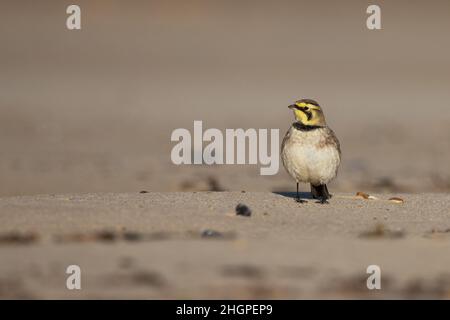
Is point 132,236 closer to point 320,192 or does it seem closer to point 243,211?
point 243,211

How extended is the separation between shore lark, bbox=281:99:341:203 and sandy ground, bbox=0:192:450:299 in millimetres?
304

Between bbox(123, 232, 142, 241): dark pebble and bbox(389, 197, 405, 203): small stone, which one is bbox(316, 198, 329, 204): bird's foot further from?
bbox(123, 232, 142, 241): dark pebble

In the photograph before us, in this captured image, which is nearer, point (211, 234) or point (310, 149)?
point (211, 234)

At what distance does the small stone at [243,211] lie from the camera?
9266 mm

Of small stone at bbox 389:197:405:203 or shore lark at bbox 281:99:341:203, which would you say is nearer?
shore lark at bbox 281:99:341:203

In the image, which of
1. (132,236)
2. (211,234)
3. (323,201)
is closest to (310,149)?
(323,201)

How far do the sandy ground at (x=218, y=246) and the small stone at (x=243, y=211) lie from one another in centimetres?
7

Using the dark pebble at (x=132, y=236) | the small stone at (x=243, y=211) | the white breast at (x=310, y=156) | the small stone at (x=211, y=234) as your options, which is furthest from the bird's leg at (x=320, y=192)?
the dark pebble at (x=132, y=236)

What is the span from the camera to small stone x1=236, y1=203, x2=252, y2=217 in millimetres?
9266

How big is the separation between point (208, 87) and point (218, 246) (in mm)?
19363

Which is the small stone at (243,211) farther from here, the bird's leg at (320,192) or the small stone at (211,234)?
the bird's leg at (320,192)

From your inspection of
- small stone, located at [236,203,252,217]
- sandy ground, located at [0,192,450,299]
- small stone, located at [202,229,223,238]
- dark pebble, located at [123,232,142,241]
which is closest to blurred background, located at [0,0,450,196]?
sandy ground, located at [0,192,450,299]

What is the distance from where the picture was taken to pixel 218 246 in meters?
7.82
